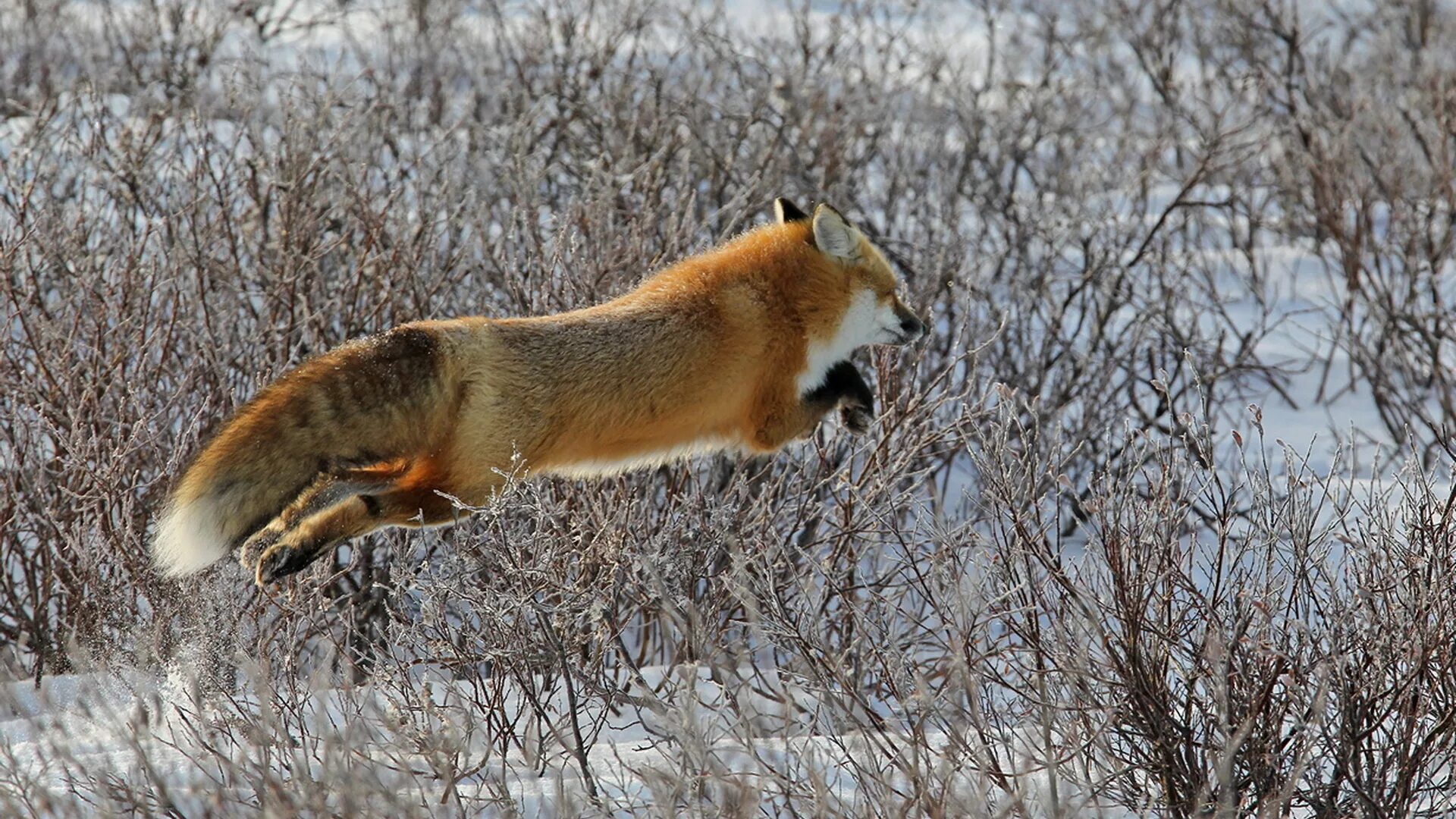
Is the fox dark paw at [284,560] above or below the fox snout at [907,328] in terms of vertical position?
below

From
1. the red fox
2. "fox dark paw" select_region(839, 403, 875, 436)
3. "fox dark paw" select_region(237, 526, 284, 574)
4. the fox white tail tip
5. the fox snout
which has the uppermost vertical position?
the fox snout

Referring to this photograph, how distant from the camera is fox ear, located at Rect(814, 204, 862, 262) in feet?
15.5

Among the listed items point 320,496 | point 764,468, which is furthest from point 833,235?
point 320,496

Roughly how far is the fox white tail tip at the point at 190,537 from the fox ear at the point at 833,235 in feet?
6.52

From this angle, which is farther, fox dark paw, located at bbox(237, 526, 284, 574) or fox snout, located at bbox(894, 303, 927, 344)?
fox snout, located at bbox(894, 303, 927, 344)

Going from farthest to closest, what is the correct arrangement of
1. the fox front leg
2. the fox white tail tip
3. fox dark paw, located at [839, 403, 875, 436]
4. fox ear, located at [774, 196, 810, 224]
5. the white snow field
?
fox ear, located at [774, 196, 810, 224], fox dark paw, located at [839, 403, 875, 436], the fox front leg, the fox white tail tip, the white snow field

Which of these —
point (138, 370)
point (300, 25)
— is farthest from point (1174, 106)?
point (138, 370)

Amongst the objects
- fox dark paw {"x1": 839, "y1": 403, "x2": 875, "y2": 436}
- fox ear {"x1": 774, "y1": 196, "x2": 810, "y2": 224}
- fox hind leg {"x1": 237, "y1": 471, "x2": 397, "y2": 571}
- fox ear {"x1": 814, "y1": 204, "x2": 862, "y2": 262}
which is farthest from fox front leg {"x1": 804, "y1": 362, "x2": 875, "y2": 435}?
fox hind leg {"x1": 237, "y1": 471, "x2": 397, "y2": 571}

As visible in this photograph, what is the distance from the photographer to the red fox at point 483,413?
12.2 feet

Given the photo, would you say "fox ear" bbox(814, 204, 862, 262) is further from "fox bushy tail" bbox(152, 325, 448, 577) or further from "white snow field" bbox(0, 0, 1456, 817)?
"fox bushy tail" bbox(152, 325, 448, 577)

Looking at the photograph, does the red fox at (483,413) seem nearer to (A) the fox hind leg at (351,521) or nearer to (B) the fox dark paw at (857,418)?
(A) the fox hind leg at (351,521)

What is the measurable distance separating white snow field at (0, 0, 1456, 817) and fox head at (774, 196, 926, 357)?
0.79 feet

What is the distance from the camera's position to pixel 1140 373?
8.46 metres

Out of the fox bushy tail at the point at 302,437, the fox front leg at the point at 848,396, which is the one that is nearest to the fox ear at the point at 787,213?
the fox front leg at the point at 848,396
